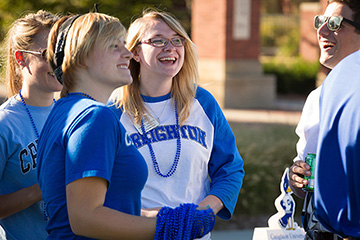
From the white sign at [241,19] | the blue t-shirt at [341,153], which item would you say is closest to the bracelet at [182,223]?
the blue t-shirt at [341,153]

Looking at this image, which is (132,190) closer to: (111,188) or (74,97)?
(111,188)

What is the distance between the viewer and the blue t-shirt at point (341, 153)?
1.88 m

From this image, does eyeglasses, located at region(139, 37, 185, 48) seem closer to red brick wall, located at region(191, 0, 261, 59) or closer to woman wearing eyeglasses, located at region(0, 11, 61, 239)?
woman wearing eyeglasses, located at region(0, 11, 61, 239)

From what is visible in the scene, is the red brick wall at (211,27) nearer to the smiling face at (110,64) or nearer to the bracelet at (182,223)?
the smiling face at (110,64)

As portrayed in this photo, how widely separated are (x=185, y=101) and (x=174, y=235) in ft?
3.88

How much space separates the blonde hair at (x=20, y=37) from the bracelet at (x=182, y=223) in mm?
1417

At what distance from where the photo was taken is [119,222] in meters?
1.96

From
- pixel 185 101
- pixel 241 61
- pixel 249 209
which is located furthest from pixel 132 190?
pixel 241 61

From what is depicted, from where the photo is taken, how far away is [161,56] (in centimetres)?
310

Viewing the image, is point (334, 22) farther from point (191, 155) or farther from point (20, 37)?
point (20, 37)

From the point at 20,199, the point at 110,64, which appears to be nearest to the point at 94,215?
the point at 110,64

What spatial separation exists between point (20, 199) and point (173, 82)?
113cm

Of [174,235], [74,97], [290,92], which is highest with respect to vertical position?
[74,97]

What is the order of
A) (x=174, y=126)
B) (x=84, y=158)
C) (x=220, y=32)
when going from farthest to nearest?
1. (x=220, y=32)
2. (x=174, y=126)
3. (x=84, y=158)
